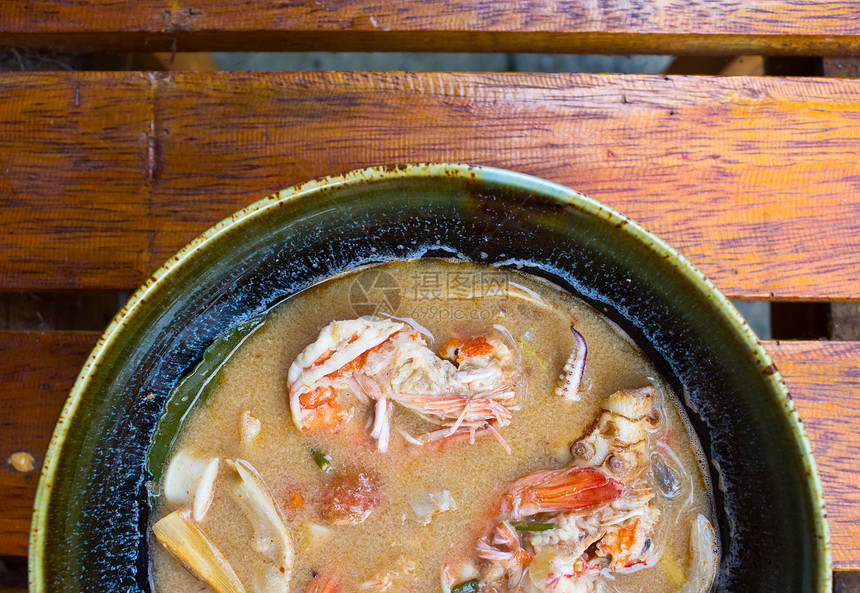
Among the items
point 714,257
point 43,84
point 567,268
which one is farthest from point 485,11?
point 43,84

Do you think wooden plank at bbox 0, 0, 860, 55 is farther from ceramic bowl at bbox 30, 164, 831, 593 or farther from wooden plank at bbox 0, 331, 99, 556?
wooden plank at bbox 0, 331, 99, 556

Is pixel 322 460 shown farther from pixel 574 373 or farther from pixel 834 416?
pixel 834 416

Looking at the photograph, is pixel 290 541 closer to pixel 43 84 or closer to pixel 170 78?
pixel 170 78

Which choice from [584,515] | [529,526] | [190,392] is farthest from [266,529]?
[584,515]

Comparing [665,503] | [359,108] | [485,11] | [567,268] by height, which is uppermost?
[485,11]

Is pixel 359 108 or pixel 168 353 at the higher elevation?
pixel 359 108

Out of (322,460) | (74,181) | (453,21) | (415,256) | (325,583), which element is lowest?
(325,583)
